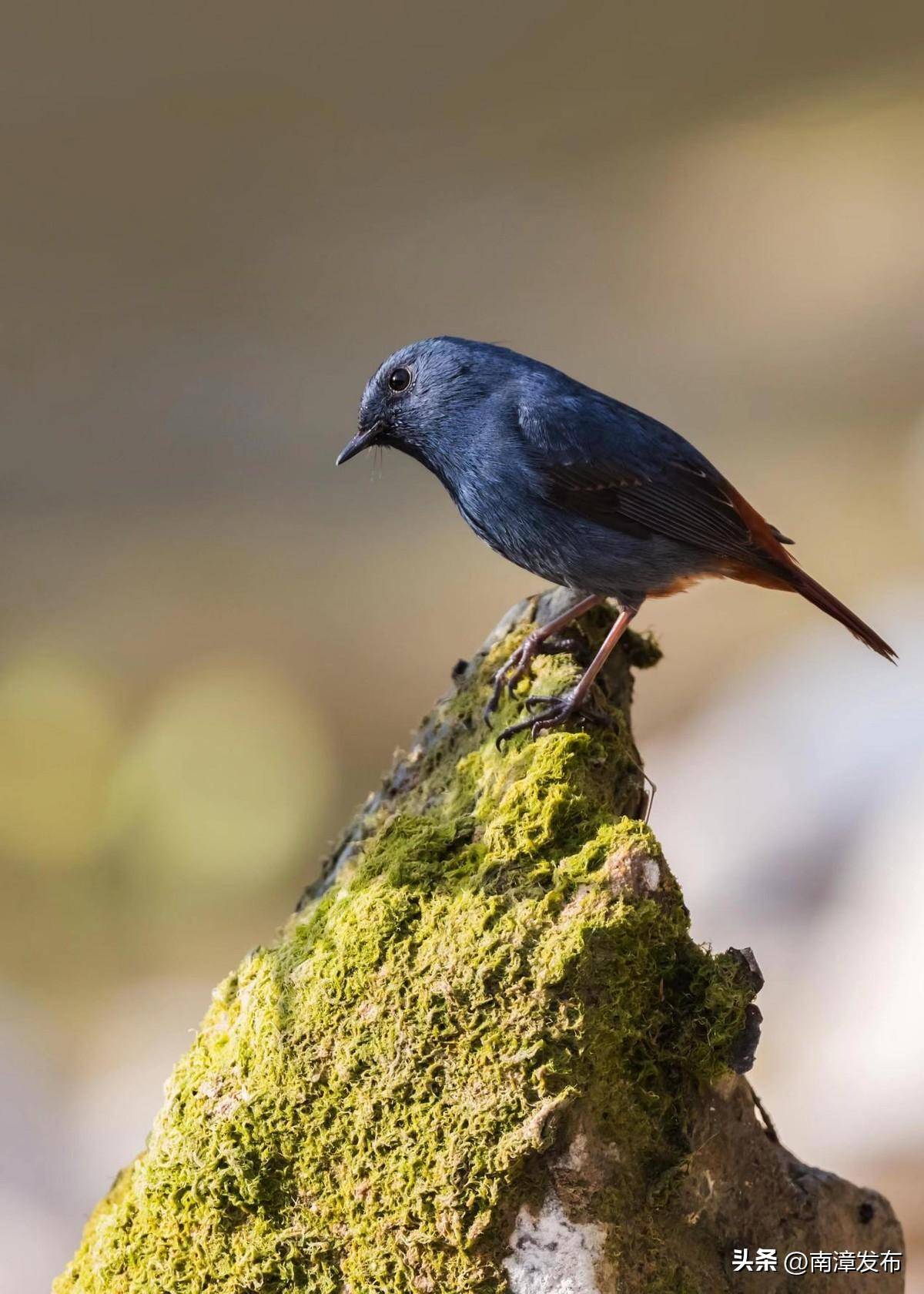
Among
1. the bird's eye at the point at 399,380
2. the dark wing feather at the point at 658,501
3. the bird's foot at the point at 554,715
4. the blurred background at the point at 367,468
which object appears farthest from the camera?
the blurred background at the point at 367,468

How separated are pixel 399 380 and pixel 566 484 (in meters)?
0.64

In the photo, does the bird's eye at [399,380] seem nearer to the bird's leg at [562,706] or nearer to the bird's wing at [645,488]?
the bird's wing at [645,488]

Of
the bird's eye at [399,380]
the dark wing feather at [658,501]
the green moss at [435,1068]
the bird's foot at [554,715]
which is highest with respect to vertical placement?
the bird's eye at [399,380]

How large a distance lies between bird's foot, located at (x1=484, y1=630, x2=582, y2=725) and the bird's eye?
0.83m

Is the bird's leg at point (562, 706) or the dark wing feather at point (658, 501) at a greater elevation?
the dark wing feather at point (658, 501)

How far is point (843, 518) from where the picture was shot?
959 cm

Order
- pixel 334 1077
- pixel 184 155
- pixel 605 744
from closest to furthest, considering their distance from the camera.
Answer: pixel 334 1077 → pixel 605 744 → pixel 184 155

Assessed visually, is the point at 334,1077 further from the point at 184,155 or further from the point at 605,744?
the point at 184,155

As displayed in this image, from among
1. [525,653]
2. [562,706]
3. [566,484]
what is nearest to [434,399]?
[566,484]

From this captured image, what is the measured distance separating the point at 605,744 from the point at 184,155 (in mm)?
6625

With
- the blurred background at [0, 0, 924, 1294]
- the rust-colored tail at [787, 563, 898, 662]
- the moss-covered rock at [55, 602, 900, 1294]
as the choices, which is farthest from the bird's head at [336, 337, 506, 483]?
the blurred background at [0, 0, 924, 1294]

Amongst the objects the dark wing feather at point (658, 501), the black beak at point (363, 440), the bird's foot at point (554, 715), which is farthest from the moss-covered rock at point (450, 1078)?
the black beak at point (363, 440)

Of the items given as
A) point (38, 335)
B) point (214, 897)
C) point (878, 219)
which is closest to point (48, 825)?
point (214, 897)

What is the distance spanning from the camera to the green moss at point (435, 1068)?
248 cm
